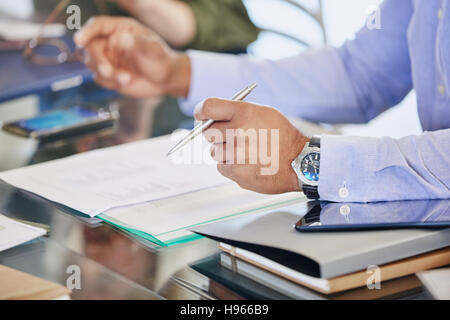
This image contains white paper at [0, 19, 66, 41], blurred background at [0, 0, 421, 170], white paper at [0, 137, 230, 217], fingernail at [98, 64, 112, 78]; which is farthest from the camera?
white paper at [0, 19, 66, 41]

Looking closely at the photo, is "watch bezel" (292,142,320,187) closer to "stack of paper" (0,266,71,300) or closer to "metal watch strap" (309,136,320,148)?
"metal watch strap" (309,136,320,148)

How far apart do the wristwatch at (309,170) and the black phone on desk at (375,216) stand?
24 millimetres

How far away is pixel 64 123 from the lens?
4.41 ft

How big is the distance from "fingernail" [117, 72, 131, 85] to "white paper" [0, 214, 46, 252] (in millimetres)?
672

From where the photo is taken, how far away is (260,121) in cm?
86

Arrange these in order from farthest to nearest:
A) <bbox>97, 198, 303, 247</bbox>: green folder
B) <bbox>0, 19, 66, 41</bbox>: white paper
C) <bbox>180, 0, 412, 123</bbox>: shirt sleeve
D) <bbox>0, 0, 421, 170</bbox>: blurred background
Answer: <bbox>0, 19, 66, 41</bbox>: white paper
<bbox>180, 0, 412, 123</bbox>: shirt sleeve
<bbox>0, 0, 421, 170</bbox>: blurred background
<bbox>97, 198, 303, 247</bbox>: green folder

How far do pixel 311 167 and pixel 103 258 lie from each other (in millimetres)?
305

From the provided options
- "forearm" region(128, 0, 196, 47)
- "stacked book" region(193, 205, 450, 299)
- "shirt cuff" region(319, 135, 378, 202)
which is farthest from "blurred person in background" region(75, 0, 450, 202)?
"forearm" region(128, 0, 196, 47)

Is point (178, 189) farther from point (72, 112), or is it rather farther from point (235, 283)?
point (72, 112)

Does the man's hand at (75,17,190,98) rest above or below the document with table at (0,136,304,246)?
above

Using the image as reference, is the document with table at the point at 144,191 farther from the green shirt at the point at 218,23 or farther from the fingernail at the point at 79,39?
the green shirt at the point at 218,23

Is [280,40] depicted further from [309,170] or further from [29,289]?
[29,289]

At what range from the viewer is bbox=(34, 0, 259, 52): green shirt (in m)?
1.88

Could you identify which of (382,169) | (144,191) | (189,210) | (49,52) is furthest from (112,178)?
(49,52)
